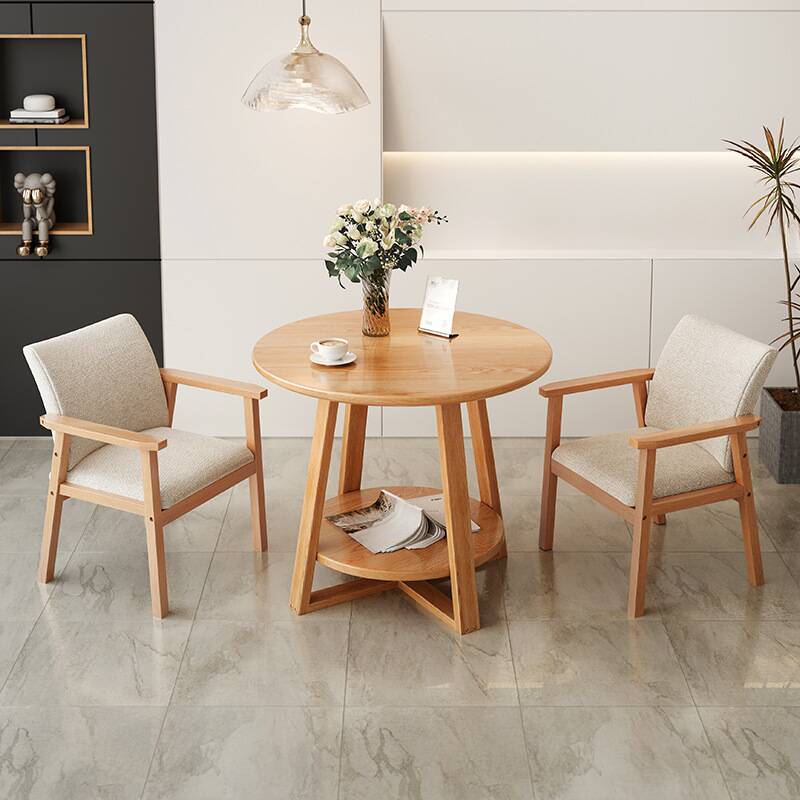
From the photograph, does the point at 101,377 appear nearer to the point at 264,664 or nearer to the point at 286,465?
the point at 264,664

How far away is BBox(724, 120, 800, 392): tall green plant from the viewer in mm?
4750

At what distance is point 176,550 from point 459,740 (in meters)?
1.58

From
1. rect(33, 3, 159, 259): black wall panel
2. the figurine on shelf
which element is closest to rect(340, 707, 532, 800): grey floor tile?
rect(33, 3, 159, 259): black wall panel

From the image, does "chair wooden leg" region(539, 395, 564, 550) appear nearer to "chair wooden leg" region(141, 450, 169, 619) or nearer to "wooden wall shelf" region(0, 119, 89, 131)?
"chair wooden leg" region(141, 450, 169, 619)

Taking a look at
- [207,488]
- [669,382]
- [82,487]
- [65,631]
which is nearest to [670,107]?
[669,382]

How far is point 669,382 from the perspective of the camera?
4137 millimetres

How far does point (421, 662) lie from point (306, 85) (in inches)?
70.4

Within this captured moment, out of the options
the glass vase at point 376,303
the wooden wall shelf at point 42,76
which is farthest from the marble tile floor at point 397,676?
the wooden wall shelf at point 42,76

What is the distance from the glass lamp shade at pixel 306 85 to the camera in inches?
134

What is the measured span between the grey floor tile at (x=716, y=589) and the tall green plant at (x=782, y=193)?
3.35ft

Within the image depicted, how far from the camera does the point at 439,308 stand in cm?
406

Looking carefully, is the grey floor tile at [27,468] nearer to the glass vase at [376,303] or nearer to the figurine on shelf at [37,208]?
the figurine on shelf at [37,208]

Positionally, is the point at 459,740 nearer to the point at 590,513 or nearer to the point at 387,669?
the point at 387,669

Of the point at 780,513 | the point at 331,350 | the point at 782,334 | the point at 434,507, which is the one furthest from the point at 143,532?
the point at 782,334
